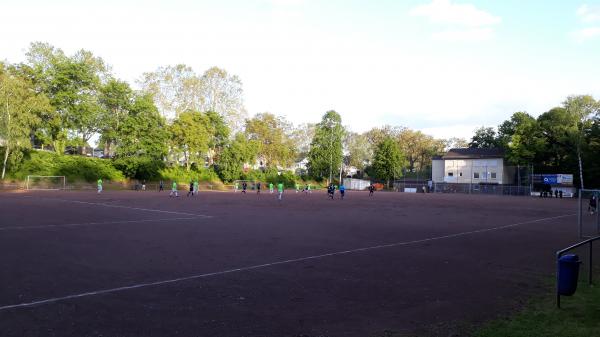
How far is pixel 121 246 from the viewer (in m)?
13.1

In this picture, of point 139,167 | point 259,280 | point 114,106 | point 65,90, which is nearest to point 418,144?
point 139,167

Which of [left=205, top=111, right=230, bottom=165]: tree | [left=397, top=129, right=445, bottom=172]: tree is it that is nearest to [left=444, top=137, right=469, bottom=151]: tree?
[left=397, top=129, right=445, bottom=172]: tree

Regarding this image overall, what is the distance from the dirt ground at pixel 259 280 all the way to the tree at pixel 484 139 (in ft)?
300

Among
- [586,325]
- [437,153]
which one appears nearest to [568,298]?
[586,325]

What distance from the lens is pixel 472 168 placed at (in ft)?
294

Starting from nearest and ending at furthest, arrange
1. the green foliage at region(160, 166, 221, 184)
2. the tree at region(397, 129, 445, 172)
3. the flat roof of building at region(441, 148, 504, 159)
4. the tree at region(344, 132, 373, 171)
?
the green foliage at region(160, 166, 221, 184) < the flat roof of building at region(441, 148, 504, 159) < the tree at region(397, 129, 445, 172) < the tree at region(344, 132, 373, 171)

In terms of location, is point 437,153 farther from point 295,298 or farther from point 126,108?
point 295,298

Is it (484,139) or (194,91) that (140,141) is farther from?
(484,139)

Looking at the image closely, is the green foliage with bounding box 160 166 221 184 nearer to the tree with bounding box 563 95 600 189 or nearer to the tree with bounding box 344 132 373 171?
the tree with bounding box 344 132 373 171

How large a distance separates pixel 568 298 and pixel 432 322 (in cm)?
313

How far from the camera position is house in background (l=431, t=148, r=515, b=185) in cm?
8762

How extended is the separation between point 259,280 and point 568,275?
217 inches

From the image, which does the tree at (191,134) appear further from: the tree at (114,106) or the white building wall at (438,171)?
the white building wall at (438,171)

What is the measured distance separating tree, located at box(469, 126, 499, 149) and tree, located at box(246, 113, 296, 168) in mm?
44907
